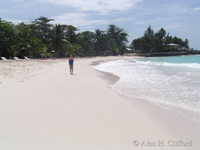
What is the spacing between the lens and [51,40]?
43.9m

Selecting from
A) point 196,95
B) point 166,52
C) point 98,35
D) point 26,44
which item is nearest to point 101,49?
point 98,35

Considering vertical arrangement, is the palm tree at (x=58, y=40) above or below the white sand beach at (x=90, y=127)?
above

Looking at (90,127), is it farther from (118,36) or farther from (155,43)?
(155,43)

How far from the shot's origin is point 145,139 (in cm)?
330

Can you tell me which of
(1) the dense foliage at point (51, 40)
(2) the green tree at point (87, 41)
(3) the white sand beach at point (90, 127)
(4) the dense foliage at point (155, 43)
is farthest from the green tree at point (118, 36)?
(3) the white sand beach at point (90, 127)

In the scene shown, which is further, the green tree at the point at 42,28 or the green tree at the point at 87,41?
the green tree at the point at 87,41

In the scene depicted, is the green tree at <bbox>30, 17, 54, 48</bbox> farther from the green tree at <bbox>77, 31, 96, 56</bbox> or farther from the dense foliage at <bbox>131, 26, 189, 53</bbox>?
the dense foliage at <bbox>131, 26, 189, 53</bbox>

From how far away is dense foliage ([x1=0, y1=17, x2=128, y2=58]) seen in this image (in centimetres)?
3148

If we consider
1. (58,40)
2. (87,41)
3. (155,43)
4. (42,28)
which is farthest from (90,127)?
(155,43)

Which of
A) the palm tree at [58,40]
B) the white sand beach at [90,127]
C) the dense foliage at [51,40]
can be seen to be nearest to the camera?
the white sand beach at [90,127]

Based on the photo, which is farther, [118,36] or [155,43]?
[155,43]

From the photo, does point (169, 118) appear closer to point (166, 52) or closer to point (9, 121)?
point (9, 121)

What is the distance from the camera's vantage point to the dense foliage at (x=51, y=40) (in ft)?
103

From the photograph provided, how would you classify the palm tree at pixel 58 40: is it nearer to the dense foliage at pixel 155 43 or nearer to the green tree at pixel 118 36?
the green tree at pixel 118 36
